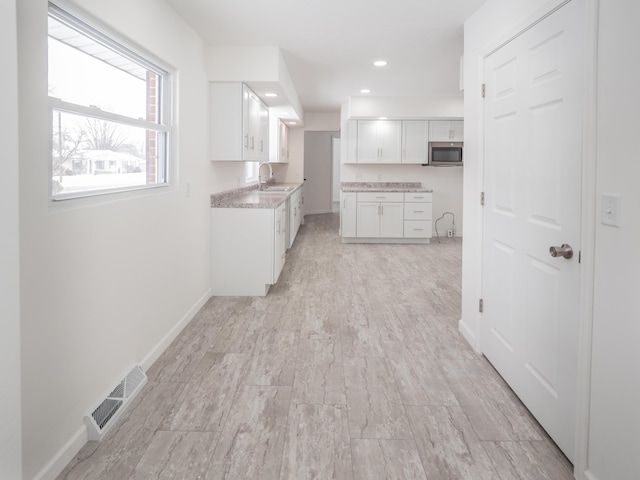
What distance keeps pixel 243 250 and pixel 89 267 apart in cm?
233

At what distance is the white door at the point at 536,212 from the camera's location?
1898mm

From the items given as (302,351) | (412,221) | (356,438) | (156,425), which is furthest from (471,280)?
(412,221)

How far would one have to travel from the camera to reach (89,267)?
2092 millimetres

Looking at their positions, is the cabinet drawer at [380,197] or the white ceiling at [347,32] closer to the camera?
the white ceiling at [347,32]

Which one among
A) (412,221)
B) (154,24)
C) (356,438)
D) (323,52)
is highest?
(323,52)

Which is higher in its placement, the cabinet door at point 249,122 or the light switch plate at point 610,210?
the cabinet door at point 249,122

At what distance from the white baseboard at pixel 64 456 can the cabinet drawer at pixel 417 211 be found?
6.27m

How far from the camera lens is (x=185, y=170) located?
11.7ft

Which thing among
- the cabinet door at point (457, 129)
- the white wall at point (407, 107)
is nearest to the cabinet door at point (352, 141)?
the white wall at point (407, 107)

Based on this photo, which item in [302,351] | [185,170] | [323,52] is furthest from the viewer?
[323,52]

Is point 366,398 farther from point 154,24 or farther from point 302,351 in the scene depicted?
point 154,24

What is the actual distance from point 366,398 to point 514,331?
0.86 metres

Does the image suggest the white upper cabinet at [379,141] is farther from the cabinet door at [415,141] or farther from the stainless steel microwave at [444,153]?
the stainless steel microwave at [444,153]

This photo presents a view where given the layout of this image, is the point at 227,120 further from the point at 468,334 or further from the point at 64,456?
the point at 64,456
